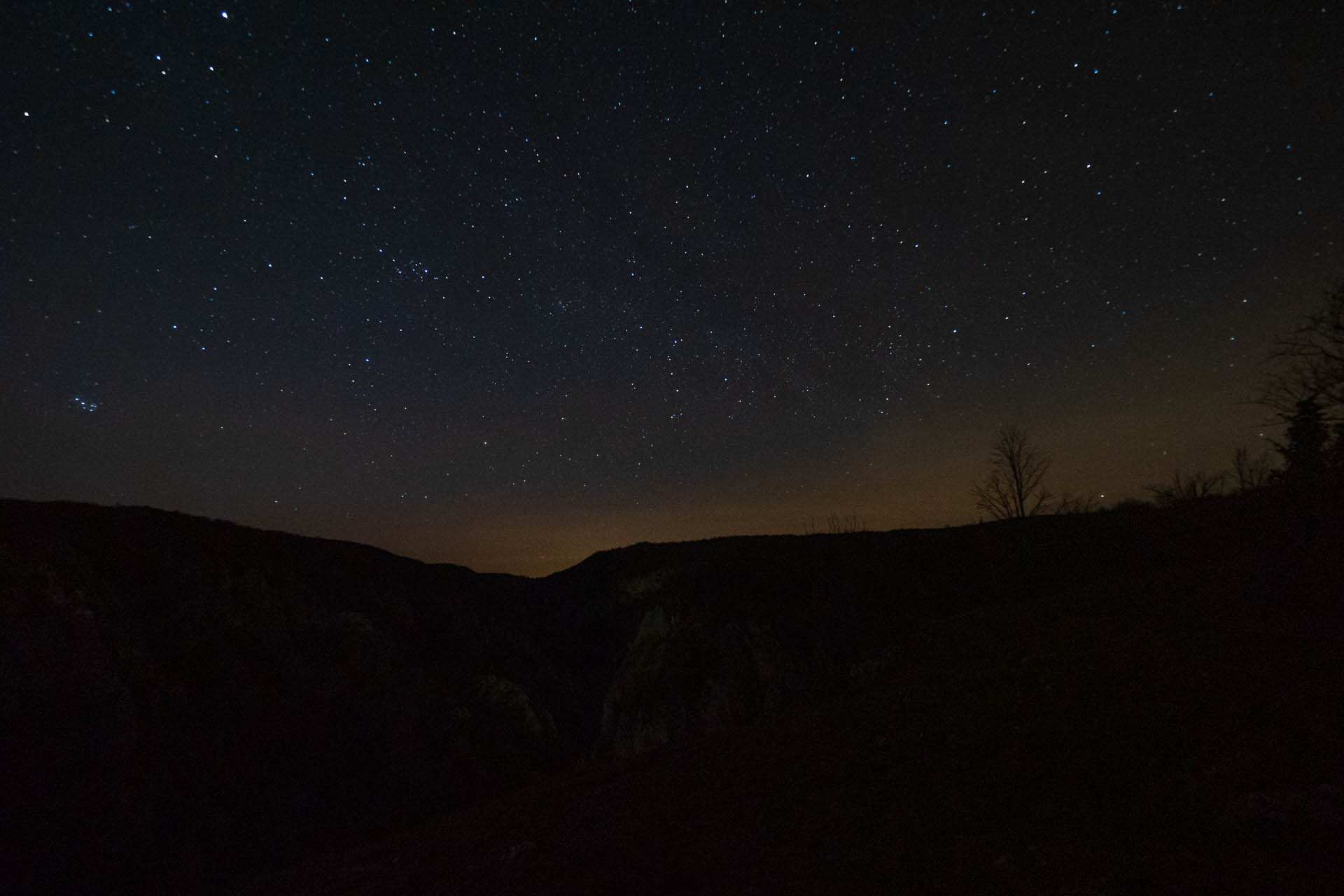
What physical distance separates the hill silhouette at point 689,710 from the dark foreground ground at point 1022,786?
0.04 meters

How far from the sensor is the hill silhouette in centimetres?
505

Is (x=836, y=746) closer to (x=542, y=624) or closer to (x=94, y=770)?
(x=94, y=770)

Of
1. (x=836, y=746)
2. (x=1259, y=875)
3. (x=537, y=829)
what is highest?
(x=1259, y=875)

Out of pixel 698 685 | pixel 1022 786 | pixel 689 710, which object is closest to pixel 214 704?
pixel 689 710

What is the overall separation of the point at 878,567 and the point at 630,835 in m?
21.6

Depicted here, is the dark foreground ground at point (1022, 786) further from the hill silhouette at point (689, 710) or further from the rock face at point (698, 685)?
the rock face at point (698, 685)

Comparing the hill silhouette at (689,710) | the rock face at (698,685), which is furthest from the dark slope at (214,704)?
the rock face at (698,685)

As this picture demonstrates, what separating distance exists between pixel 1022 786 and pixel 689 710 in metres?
18.8

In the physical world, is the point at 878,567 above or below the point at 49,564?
below

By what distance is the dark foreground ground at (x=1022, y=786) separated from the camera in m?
4.15

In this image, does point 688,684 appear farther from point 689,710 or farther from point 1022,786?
point 1022,786

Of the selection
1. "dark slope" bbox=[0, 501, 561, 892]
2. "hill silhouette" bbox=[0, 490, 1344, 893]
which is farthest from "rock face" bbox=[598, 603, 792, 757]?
"dark slope" bbox=[0, 501, 561, 892]

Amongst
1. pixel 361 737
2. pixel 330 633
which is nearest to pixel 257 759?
pixel 361 737

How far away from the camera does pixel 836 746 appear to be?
8.73 meters
